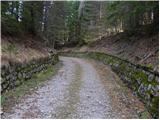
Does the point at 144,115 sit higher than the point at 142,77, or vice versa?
the point at 142,77

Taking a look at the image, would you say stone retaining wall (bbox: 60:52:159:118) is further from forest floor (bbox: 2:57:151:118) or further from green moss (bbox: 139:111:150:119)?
forest floor (bbox: 2:57:151:118)

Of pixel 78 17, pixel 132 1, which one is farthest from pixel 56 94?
pixel 78 17

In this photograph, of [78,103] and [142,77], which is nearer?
[78,103]

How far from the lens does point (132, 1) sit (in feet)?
54.5

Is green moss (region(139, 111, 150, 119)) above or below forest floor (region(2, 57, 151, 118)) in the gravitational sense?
below

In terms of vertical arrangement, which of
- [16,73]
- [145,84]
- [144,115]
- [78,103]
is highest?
[16,73]

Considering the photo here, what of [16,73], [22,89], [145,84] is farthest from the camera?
[16,73]

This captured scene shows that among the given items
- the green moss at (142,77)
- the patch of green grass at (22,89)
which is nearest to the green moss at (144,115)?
the green moss at (142,77)

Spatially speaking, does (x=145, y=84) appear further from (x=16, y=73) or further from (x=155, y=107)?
(x=16, y=73)

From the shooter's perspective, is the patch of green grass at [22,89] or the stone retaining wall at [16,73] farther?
the stone retaining wall at [16,73]

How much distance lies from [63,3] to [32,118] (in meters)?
34.8

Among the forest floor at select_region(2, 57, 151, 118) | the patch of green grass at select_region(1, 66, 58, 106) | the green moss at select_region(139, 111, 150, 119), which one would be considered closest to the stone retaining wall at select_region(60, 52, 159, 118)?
the green moss at select_region(139, 111, 150, 119)

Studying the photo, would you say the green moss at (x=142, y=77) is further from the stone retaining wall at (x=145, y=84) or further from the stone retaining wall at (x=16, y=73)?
the stone retaining wall at (x=16, y=73)

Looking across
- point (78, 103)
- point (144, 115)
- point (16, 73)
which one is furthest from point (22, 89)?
point (144, 115)
